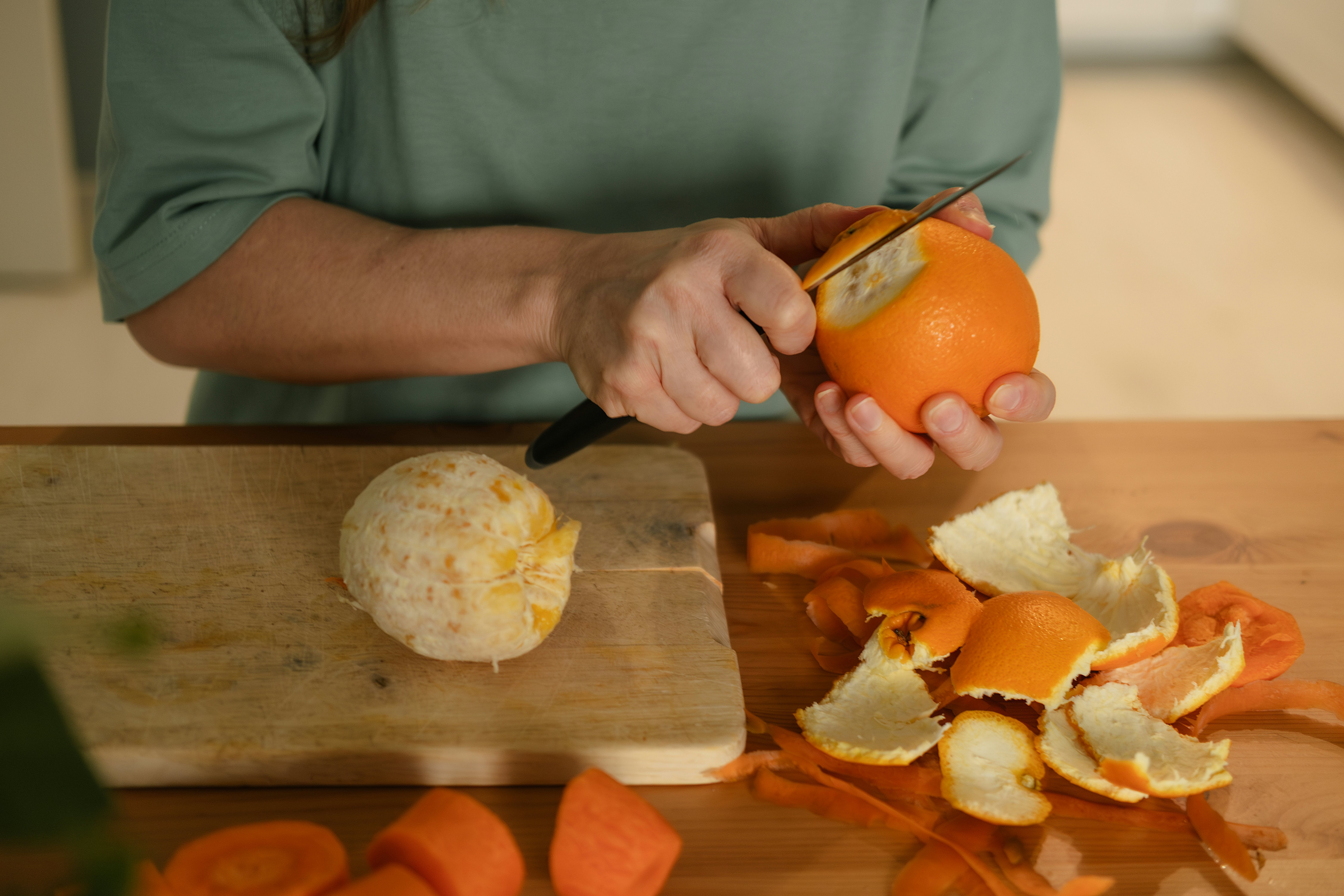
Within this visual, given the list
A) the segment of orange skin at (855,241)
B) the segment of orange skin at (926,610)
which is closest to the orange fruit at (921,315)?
the segment of orange skin at (855,241)

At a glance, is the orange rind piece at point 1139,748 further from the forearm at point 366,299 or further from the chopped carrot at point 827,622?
the forearm at point 366,299

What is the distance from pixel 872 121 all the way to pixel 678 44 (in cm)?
31

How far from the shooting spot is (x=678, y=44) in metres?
1.27

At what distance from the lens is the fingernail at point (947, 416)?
3.08 feet

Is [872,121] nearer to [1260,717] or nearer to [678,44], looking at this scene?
[678,44]

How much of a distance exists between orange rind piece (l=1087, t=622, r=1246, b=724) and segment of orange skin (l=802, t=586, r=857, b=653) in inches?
9.4

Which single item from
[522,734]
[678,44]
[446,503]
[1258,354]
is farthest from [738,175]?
[1258,354]

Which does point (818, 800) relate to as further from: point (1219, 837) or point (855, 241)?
point (855, 241)

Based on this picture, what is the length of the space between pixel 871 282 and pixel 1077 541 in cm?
47

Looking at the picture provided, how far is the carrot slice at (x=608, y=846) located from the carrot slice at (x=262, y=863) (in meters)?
0.17

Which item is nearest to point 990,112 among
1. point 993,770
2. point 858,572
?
point 858,572

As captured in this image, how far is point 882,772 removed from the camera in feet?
2.93

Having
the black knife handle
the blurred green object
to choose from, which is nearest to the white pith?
the black knife handle

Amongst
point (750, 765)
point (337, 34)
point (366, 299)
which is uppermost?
point (337, 34)
